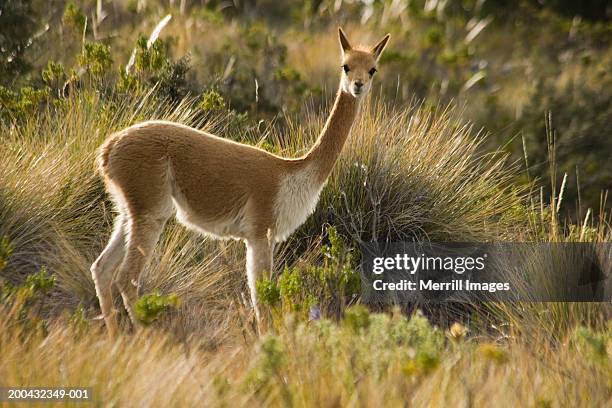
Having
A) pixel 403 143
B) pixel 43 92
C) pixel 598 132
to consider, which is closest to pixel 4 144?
pixel 43 92

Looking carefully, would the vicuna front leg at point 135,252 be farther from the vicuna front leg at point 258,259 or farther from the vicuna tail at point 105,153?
the vicuna front leg at point 258,259

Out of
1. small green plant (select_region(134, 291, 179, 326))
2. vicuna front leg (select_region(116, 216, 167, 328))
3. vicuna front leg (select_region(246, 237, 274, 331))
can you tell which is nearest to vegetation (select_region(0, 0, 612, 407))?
small green plant (select_region(134, 291, 179, 326))

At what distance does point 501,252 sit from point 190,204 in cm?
260

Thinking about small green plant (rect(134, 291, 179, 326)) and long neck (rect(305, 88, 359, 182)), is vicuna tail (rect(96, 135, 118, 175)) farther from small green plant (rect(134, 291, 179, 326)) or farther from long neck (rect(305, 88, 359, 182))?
small green plant (rect(134, 291, 179, 326))

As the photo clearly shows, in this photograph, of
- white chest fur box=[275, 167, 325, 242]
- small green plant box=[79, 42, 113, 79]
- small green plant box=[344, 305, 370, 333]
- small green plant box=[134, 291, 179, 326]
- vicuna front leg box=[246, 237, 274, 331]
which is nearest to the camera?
small green plant box=[344, 305, 370, 333]

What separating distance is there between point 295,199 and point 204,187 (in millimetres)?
620

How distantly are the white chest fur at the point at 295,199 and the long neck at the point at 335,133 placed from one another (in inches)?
4.6

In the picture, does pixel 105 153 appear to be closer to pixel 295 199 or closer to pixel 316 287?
pixel 295 199

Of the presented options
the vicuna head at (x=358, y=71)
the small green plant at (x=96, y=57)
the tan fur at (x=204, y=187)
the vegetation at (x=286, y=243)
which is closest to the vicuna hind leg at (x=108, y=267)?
the tan fur at (x=204, y=187)

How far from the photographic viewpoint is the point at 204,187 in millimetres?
6602

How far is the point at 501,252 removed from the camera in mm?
7969

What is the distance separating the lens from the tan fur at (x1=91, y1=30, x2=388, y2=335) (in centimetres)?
641

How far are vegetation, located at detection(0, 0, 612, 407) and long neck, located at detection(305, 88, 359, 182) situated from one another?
54 centimetres

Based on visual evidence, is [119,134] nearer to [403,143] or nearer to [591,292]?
[403,143]
